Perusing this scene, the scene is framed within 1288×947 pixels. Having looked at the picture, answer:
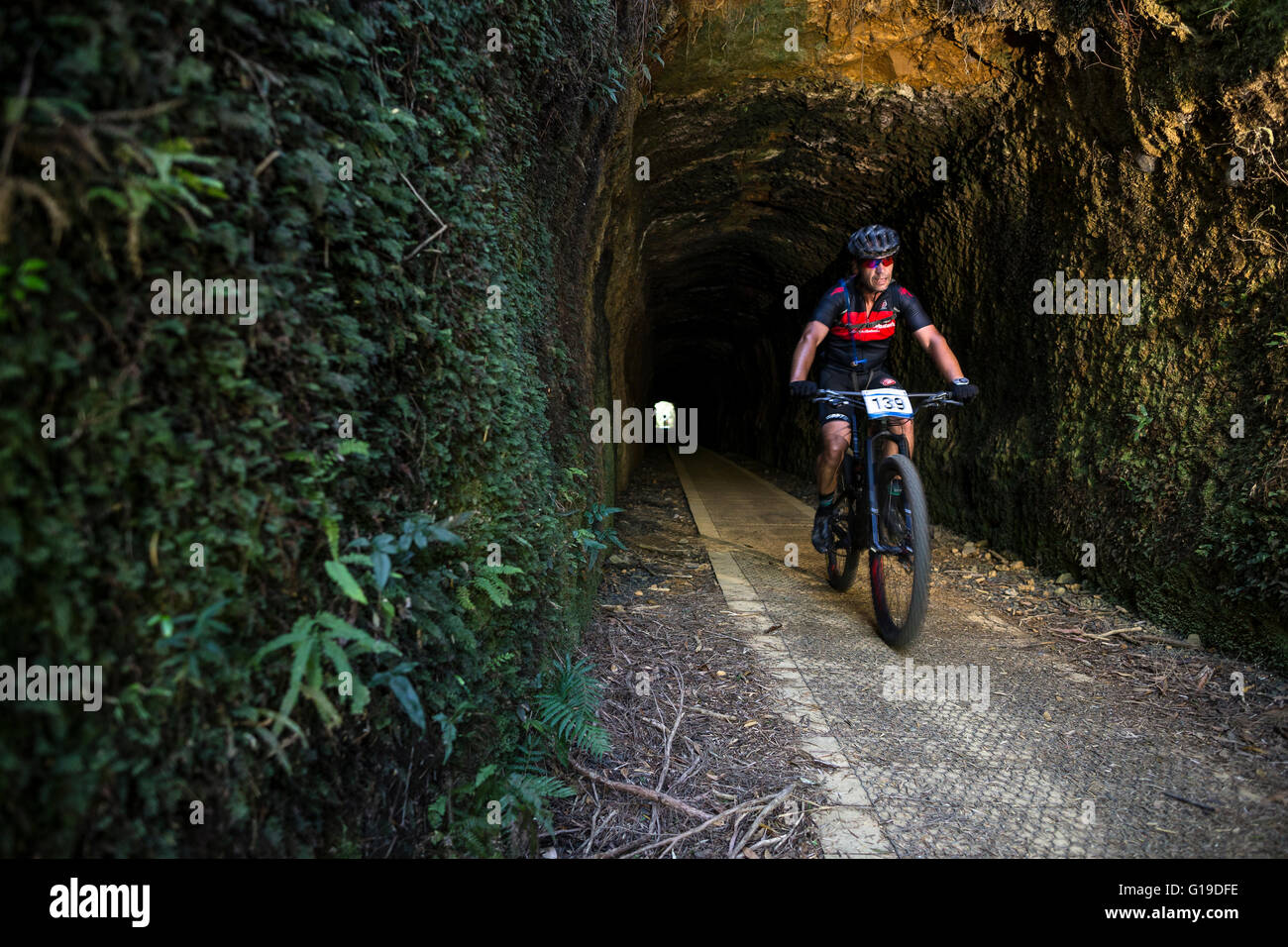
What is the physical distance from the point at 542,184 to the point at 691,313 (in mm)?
11765

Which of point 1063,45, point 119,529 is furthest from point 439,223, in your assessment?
point 1063,45

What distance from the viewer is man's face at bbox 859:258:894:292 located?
14.2 ft

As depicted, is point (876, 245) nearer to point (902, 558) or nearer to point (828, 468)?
point (828, 468)

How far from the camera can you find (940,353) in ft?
13.7

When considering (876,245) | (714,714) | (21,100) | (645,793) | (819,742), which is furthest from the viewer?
(876,245)

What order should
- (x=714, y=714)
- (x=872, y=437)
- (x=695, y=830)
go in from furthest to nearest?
(x=872, y=437), (x=714, y=714), (x=695, y=830)

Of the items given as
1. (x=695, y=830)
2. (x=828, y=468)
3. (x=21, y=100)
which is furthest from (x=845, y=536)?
(x=21, y=100)

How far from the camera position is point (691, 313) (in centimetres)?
1506

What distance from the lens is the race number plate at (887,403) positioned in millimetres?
3961

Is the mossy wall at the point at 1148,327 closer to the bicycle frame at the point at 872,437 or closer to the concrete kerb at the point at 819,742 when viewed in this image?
the bicycle frame at the point at 872,437

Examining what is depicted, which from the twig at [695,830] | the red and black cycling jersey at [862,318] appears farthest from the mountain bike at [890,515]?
the twig at [695,830]

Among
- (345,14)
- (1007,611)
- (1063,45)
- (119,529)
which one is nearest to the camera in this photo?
(119,529)

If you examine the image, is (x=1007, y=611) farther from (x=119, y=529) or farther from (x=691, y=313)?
(x=691, y=313)

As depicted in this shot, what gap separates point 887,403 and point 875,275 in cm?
91
